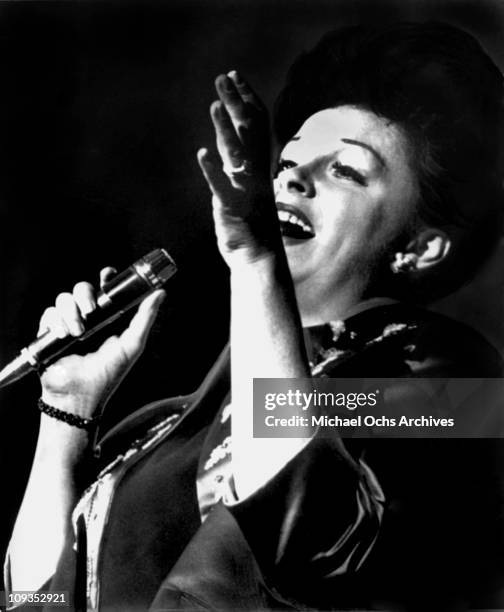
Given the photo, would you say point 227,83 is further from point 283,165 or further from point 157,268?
point 157,268

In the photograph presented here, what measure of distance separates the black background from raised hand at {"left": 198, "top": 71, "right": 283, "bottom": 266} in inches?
1.9

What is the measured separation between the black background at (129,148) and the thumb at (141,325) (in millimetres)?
24

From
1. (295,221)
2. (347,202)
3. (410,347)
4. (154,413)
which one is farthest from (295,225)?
(154,413)

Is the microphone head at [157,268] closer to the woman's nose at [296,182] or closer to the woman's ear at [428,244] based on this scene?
the woman's nose at [296,182]

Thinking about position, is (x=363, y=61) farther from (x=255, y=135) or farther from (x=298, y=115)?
(x=255, y=135)

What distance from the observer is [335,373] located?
1733mm

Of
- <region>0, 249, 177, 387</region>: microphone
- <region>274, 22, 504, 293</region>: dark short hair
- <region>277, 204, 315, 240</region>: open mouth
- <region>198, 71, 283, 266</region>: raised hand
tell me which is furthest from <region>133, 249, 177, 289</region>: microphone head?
<region>274, 22, 504, 293</region>: dark short hair

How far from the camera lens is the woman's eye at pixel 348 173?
1773 millimetres

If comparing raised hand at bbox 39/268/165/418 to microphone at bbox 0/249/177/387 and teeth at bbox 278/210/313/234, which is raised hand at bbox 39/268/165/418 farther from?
teeth at bbox 278/210/313/234

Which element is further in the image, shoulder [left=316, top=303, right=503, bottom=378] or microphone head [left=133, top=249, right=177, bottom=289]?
microphone head [left=133, top=249, right=177, bottom=289]

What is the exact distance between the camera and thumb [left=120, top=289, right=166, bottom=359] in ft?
5.97

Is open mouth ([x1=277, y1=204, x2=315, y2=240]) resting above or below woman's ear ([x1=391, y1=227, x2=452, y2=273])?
above

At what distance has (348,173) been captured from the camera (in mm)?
1778

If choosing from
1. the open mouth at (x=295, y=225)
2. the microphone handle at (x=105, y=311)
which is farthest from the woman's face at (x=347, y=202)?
the microphone handle at (x=105, y=311)
